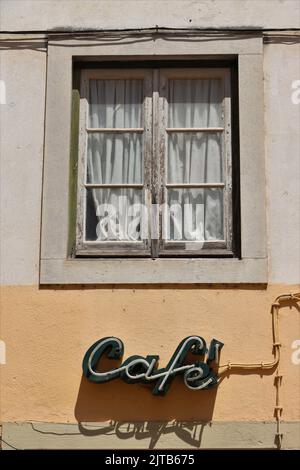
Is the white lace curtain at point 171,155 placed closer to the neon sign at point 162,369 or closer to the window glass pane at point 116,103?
the window glass pane at point 116,103

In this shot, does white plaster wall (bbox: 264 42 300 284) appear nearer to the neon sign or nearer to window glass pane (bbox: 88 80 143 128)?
the neon sign

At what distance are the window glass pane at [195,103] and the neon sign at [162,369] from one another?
200 cm

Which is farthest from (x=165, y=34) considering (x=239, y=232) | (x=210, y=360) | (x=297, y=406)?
(x=297, y=406)

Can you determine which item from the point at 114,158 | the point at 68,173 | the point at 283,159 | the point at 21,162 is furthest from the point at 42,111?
the point at 283,159

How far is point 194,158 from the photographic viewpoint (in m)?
7.47

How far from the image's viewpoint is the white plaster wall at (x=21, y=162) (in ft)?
23.4

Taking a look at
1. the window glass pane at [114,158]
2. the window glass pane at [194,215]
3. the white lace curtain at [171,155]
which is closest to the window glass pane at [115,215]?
the white lace curtain at [171,155]

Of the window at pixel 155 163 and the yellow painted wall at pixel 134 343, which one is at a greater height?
the window at pixel 155 163

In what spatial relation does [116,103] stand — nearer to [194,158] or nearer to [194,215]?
[194,158]

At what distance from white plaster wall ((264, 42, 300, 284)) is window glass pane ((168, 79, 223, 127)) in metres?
0.47

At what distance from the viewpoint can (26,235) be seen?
716 cm

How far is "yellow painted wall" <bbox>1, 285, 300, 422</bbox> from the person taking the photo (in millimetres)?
6812

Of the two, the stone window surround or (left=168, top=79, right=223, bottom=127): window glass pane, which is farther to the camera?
(left=168, top=79, right=223, bottom=127): window glass pane

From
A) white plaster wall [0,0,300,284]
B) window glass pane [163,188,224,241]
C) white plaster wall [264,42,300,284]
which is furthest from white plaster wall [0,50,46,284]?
white plaster wall [264,42,300,284]
